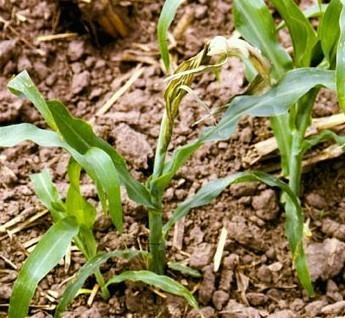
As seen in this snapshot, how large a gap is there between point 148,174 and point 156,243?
0.75ft

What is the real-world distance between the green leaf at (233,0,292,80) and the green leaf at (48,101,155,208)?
35 centimetres

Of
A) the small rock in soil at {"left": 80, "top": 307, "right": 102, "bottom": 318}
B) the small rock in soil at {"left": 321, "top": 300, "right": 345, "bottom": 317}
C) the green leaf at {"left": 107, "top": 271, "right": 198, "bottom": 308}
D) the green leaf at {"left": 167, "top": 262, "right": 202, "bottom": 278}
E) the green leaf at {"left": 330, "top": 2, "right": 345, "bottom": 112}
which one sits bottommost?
the small rock in soil at {"left": 321, "top": 300, "right": 345, "bottom": 317}

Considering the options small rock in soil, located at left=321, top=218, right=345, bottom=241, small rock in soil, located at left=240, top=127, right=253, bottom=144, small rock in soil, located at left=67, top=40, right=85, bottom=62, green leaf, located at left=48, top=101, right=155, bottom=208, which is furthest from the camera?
small rock in soil, located at left=67, top=40, right=85, bottom=62

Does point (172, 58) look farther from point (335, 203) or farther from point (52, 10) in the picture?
point (335, 203)

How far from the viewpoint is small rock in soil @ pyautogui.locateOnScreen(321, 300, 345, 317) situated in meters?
1.53

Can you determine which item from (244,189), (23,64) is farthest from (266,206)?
(23,64)

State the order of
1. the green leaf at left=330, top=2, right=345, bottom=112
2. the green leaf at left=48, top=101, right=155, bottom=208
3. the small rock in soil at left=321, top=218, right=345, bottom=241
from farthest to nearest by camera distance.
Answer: the small rock in soil at left=321, top=218, right=345, bottom=241 → the green leaf at left=48, top=101, right=155, bottom=208 → the green leaf at left=330, top=2, right=345, bottom=112

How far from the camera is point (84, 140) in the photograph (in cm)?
143

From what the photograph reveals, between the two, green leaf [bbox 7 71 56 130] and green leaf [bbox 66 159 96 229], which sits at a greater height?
green leaf [bbox 7 71 56 130]

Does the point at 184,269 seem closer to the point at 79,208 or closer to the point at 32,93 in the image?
the point at 79,208

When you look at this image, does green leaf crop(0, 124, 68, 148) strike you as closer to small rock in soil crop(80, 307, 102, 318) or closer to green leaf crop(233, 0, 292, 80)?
small rock in soil crop(80, 307, 102, 318)

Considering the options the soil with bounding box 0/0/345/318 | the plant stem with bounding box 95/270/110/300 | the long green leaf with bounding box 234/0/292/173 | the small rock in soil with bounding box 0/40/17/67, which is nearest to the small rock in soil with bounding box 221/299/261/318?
the soil with bounding box 0/0/345/318

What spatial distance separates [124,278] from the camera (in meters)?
1.49

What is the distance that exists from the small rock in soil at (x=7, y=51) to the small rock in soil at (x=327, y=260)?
75cm
